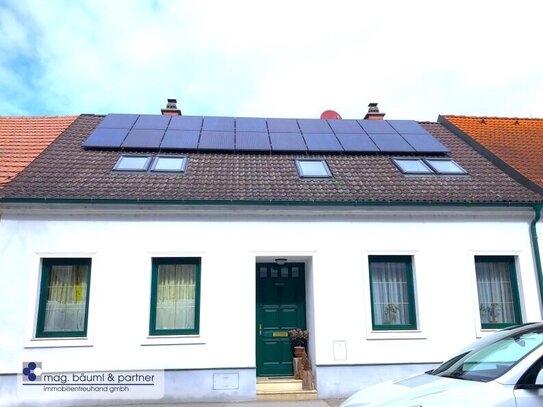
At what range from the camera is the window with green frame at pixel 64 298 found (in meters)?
8.56

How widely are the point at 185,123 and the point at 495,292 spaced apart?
29.7 ft

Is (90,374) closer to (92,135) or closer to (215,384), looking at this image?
(215,384)

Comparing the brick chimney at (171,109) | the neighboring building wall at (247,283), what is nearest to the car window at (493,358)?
the neighboring building wall at (247,283)

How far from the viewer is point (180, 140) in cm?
1170

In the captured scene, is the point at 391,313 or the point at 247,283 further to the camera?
the point at 391,313

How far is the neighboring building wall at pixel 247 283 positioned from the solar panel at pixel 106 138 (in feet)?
9.49

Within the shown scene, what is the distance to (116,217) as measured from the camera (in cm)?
891

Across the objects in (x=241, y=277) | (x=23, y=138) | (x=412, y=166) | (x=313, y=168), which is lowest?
(x=241, y=277)

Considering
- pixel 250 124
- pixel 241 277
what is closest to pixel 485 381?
pixel 241 277

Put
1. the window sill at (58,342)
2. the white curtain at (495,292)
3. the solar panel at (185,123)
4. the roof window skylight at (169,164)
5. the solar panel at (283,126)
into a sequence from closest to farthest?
the window sill at (58,342), the white curtain at (495,292), the roof window skylight at (169,164), the solar panel at (185,123), the solar panel at (283,126)

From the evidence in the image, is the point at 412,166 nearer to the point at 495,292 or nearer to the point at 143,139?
the point at 495,292

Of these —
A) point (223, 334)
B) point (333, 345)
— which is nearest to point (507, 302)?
point (333, 345)

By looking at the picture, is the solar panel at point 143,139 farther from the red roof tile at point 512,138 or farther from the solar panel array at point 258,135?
the red roof tile at point 512,138

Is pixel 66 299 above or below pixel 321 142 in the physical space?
below
